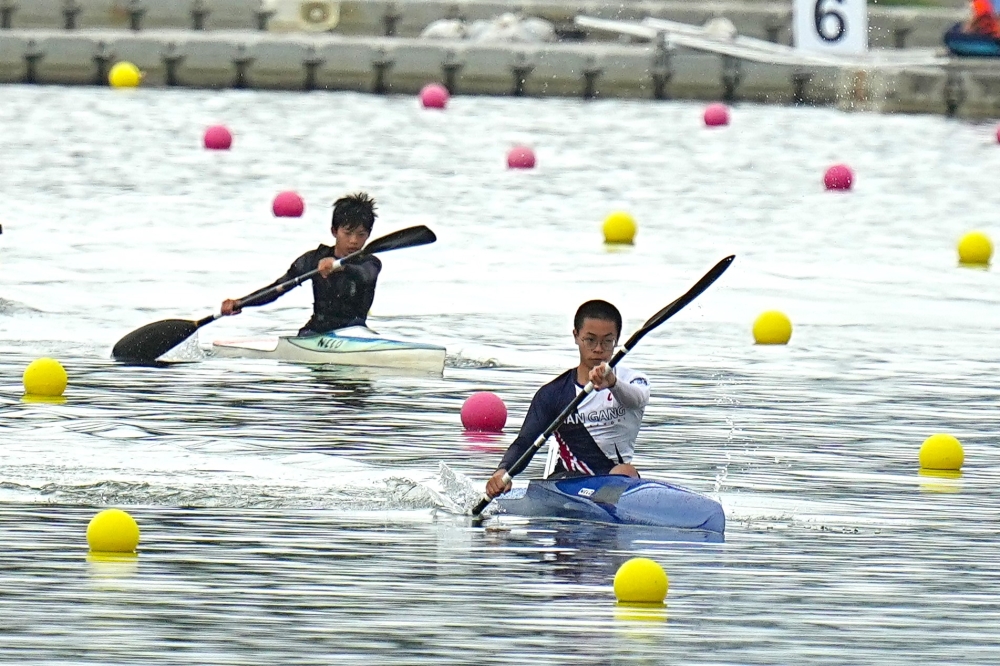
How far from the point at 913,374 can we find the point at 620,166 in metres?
11.5

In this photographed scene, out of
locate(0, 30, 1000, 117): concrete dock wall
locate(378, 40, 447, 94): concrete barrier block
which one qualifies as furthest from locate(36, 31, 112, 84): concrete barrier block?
locate(378, 40, 447, 94): concrete barrier block

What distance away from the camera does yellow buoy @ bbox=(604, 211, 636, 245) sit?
18.9 meters

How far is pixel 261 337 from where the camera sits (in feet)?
46.1

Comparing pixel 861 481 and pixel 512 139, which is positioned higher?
pixel 512 139

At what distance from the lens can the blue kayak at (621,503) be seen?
29.4 ft

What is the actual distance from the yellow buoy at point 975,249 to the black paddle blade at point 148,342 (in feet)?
23.8

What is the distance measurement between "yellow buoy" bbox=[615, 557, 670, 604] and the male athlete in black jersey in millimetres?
5602

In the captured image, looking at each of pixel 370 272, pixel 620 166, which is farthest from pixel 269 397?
pixel 620 166

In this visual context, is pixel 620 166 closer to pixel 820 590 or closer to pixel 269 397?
pixel 269 397

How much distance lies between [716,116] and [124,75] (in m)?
7.88

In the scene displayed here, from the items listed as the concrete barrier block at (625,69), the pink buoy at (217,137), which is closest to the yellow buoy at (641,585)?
the pink buoy at (217,137)

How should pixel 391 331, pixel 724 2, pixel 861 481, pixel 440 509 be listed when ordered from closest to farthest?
1. pixel 440 509
2. pixel 861 481
3. pixel 391 331
4. pixel 724 2

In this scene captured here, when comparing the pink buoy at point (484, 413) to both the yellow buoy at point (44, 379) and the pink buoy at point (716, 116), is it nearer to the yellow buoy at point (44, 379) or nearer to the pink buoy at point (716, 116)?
the yellow buoy at point (44, 379)

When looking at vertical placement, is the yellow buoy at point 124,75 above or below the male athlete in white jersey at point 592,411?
above
